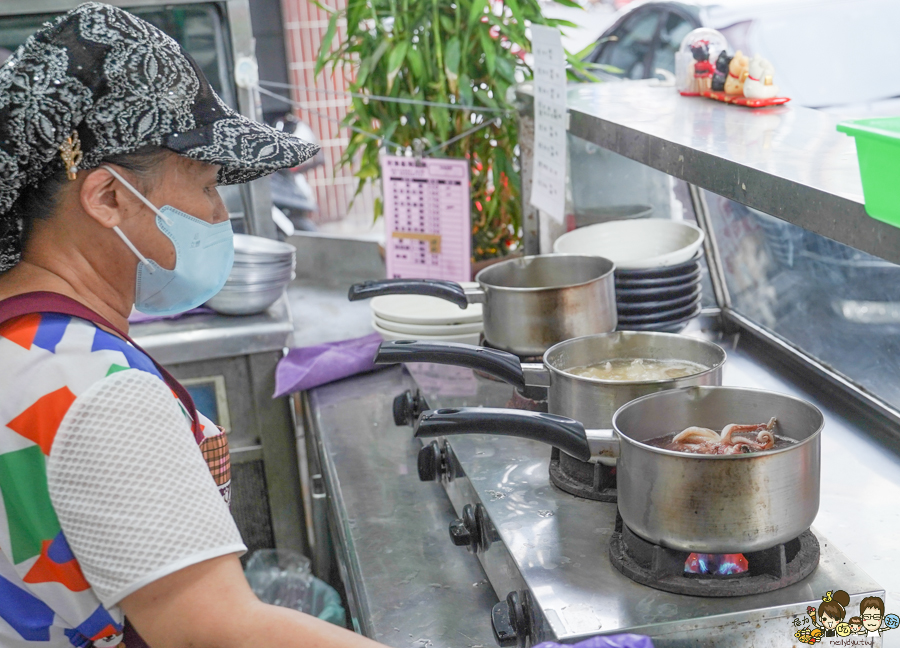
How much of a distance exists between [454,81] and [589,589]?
1.66 meters

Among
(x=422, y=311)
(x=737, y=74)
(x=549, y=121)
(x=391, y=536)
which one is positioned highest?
(x=737, y=74)

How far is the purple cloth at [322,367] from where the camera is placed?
7.55 ft

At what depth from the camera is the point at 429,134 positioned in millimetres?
2508

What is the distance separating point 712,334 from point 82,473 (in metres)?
1.60

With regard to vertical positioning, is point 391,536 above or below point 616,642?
below

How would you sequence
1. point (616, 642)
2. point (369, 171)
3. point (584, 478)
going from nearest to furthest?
point (616, 642), point (584, 478), point (369, 171)

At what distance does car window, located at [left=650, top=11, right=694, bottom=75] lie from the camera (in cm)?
504

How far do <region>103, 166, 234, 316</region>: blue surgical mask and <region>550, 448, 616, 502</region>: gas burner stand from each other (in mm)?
580

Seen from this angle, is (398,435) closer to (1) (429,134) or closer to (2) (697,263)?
(2) (697,263)

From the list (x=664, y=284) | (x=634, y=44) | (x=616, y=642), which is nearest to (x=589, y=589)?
(x=616, y=642)

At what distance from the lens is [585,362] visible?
1521mm

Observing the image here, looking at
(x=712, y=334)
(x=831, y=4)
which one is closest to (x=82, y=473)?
(x=712, y=334)

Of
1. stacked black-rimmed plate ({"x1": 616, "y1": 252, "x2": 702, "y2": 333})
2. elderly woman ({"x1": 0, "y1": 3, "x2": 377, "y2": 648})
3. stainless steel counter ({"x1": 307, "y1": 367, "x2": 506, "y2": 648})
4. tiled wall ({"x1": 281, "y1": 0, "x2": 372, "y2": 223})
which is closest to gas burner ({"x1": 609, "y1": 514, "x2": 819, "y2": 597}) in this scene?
stainless steel counter ({"x1": 307, "y1": 367, "x2": 506, "y2": 648})

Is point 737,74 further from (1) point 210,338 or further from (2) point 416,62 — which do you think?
(1) point 210,338
